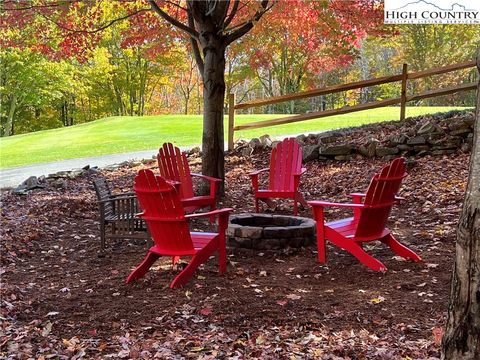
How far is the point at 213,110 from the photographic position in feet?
26.0

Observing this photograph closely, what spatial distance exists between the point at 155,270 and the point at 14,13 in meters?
5.41

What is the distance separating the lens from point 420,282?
420 centimetres

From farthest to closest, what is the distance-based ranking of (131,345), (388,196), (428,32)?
(428,32)
(388,196)
(131,345)

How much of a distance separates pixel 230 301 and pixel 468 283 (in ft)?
7.04

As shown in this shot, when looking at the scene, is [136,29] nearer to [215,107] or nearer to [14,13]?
[14,13]

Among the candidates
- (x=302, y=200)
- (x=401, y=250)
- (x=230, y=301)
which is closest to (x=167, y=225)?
(x=230, y=301)

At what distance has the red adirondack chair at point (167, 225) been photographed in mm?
4312

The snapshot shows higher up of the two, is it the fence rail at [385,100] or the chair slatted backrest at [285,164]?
the fence rail at [385,100]

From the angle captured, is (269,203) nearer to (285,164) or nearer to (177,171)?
(285,164)

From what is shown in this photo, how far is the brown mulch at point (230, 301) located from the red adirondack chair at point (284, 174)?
4.50 ft

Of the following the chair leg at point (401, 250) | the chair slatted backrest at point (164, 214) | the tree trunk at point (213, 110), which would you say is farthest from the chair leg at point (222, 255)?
the tree trunk at point (213, 110)

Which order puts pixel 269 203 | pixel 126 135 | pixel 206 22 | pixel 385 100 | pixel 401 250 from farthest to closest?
pixel 126 135 < pixel 385 100 < pixel 206 22 < pixel 269 203 < pixel 401 250

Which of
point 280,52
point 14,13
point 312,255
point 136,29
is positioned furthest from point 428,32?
point 312,255

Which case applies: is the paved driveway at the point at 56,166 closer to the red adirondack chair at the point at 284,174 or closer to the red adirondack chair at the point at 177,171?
the red adirondack chair at the point at 177,171
